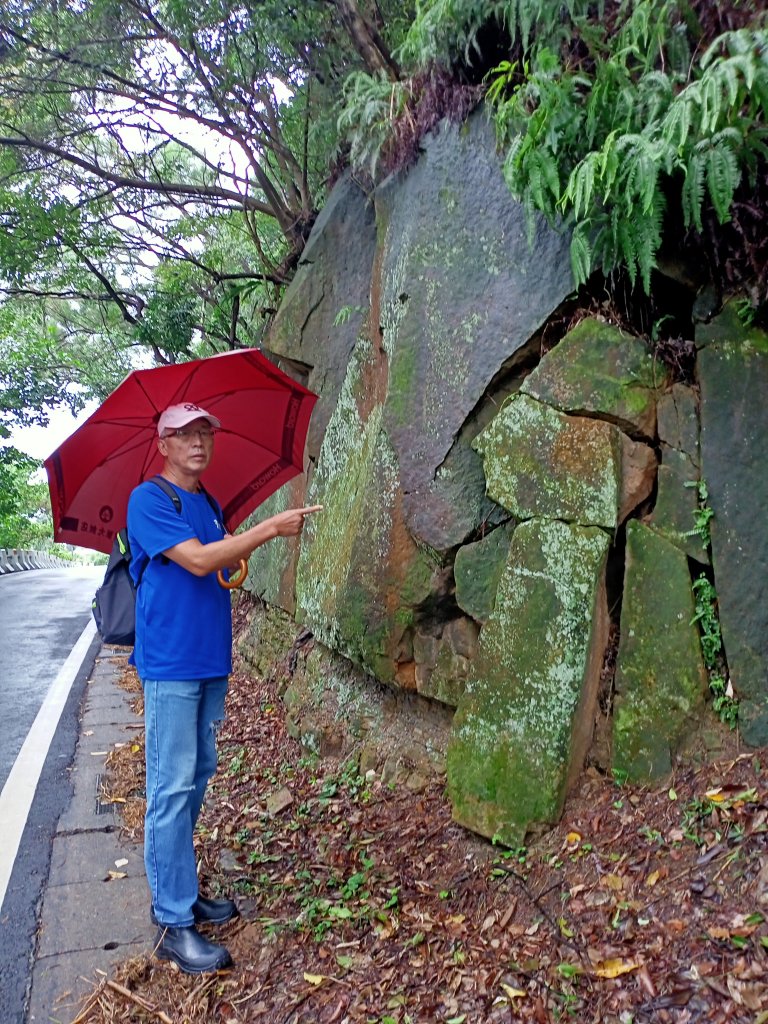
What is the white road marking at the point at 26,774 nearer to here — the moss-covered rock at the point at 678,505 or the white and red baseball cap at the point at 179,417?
the white and red baseball cap at the point at 179,417

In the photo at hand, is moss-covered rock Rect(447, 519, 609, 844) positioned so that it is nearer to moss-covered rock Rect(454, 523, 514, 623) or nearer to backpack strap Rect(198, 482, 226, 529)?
moss-covered rock Rect(454, 523, 514, 623)

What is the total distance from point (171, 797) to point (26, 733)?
393cm

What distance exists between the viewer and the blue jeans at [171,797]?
11.1 feet

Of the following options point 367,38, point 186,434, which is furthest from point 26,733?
point 367,38

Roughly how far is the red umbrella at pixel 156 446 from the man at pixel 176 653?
0.21 metres

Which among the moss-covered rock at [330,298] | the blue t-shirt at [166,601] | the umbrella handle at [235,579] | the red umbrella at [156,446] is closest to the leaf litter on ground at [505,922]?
the blue t-shirt at [166,601]

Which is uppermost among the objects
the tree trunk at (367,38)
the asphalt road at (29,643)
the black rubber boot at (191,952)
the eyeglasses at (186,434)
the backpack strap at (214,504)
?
the tree trunk at (367,38)

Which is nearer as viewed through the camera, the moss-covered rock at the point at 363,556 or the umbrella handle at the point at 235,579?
the umbrella handle at the point at 235,579

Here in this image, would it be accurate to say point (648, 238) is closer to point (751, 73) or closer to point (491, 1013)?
point (751, 73)

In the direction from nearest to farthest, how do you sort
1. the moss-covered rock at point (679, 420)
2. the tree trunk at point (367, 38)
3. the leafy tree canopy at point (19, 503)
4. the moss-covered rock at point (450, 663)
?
the moss-covered rock at point (679, 420) → the moss-covered rock at point (450, 663) → the tree trunk at point (367, 38) → the leafy tree canopy at point (19, 503)

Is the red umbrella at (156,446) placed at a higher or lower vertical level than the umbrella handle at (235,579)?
higher

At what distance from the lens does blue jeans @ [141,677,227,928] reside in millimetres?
3373

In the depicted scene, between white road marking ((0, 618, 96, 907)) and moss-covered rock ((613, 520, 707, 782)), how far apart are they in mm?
3212

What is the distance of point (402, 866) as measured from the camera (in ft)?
13.0
